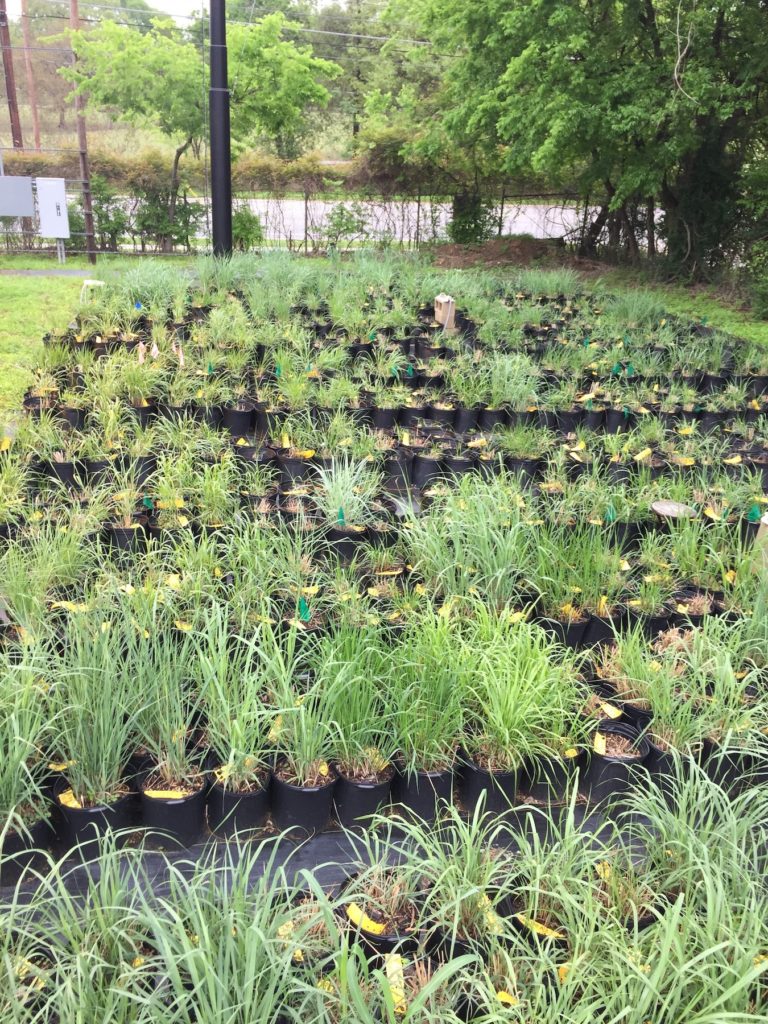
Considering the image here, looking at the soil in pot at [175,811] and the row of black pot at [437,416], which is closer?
the soil in pot at [175,811]

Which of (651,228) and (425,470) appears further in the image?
(651,228)

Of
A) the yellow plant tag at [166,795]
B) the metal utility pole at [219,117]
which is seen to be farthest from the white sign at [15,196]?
the yellow plant tag at [166,795]

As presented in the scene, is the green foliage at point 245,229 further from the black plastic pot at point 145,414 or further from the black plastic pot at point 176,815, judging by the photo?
the black plastic pot at point 176,815

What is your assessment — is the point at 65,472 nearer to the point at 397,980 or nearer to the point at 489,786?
the point at 489,786

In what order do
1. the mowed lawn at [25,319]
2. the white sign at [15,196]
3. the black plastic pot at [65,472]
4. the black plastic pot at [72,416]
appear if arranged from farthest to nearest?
the white sign at [15,196]
the mowed lawn at [25,319]
the black plastic pot at [72,416]
the black plastic pot at [65,472]

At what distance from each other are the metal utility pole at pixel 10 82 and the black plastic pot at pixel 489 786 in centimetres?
1087

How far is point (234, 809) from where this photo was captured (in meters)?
1.95

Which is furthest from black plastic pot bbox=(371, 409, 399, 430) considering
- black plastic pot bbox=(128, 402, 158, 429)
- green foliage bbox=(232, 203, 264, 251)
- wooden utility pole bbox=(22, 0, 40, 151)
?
green foliage bbox=(232, 203, 264, 251)

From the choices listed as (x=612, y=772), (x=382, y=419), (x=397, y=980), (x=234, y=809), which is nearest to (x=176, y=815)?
(x=234, y=809)

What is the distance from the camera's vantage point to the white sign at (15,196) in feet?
32.4

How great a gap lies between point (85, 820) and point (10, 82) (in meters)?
10.7

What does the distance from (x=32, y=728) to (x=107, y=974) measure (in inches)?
24.4

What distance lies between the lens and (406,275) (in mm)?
7531

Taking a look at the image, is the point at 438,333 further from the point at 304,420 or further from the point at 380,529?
the point at 380,529
